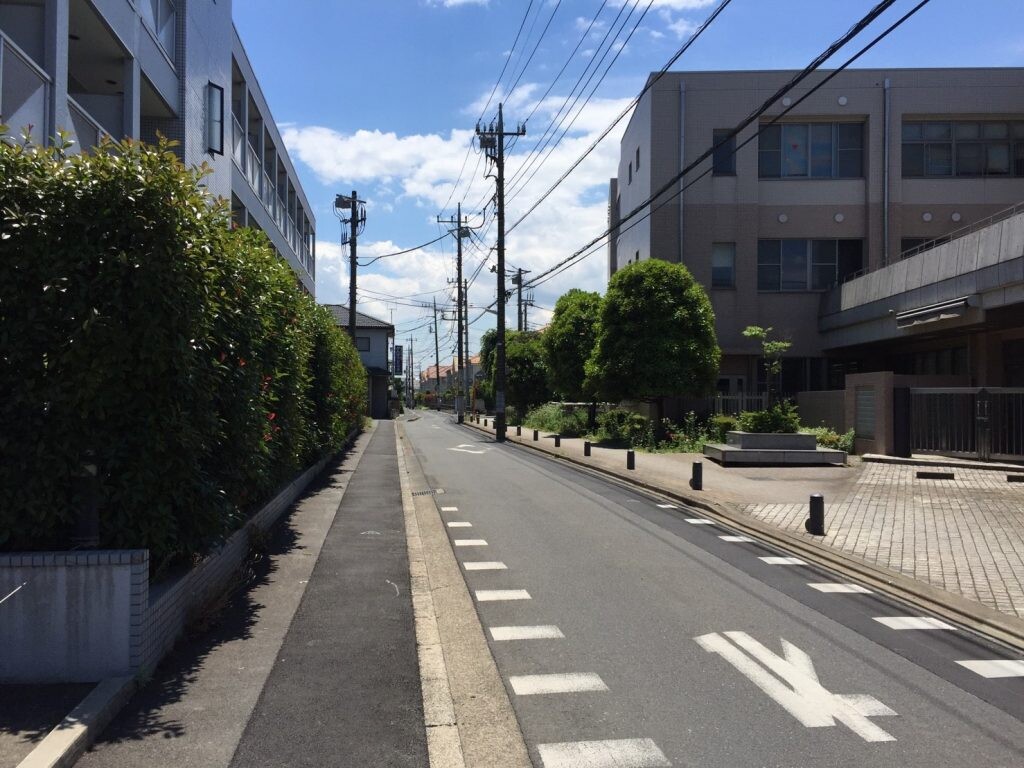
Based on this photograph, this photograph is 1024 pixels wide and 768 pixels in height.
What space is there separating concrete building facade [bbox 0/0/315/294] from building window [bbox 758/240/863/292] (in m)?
19.9

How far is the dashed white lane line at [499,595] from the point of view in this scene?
7.84 metres

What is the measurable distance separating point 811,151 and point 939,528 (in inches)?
1010

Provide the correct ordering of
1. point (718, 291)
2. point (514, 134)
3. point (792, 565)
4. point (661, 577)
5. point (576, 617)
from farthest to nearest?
point (514, 134) → point (718, 291) → point (792, 565) → point (661, 577) → point (576, 617)

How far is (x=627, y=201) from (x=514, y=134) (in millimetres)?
6702

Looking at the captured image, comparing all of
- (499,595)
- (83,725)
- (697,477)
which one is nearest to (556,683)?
(499,595)

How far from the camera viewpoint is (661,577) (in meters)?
8.78

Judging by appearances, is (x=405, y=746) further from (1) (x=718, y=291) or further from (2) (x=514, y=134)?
(2) (x=514, y=134)

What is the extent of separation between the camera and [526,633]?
6.70m

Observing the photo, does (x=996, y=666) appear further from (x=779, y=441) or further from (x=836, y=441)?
(x=836, y=441)

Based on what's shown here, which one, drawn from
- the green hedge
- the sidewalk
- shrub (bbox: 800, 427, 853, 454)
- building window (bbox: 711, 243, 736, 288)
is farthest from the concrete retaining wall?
building window (bbox: 711, 243, 736, 288)

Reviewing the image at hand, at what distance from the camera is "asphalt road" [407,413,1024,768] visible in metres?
4.57

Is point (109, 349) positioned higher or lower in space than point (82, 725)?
higher

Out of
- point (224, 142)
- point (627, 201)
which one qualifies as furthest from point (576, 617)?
point (627, 201)

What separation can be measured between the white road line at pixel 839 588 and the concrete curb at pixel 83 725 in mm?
6456
